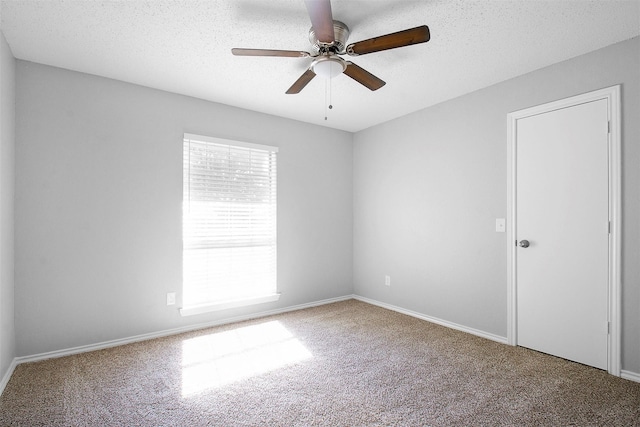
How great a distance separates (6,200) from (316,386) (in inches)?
102

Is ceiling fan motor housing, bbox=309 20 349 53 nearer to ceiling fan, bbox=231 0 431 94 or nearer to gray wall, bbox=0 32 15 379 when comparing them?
ceiling fan, bbox=231 0 431 94

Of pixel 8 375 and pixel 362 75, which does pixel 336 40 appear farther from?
pixel 8 375

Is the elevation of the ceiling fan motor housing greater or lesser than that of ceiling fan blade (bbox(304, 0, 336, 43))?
greater

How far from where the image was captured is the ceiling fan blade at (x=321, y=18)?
1627 mm

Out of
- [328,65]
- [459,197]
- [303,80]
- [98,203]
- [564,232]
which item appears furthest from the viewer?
[459,197]

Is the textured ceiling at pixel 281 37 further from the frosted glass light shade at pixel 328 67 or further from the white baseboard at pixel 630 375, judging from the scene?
the white baseboard at pixel 630 375

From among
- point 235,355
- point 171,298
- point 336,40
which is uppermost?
point 336,40

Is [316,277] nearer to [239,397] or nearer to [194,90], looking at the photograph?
[239,397]

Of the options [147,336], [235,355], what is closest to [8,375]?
[147,336]

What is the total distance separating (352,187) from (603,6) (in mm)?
3153

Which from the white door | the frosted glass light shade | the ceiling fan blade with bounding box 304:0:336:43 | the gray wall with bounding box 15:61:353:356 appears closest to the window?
the gray wall with bounding box 15:61:353:356

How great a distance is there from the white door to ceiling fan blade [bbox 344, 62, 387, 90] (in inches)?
57.9

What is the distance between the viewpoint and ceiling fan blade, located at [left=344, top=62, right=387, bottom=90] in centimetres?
225

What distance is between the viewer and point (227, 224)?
3.57m
